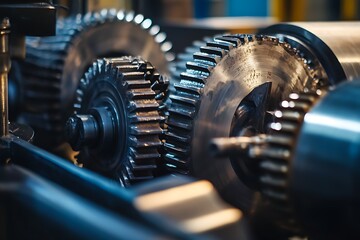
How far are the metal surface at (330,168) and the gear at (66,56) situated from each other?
35.5 inches

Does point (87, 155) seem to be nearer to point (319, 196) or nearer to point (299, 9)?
point (319, 196)

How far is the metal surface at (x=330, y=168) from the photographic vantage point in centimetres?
70

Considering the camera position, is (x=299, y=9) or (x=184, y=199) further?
(x=299, y=9)

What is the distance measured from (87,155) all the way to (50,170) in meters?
0.38

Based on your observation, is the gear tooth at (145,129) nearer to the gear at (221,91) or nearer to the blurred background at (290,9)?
the gear at (221,91)

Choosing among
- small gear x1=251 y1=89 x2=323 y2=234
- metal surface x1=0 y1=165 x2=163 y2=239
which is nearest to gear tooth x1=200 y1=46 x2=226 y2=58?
small gear x1=251 y1=89 x2=323 y2=234

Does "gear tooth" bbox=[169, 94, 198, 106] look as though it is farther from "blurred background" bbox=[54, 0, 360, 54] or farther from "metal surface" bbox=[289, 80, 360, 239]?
"blurred background" bbox=[54, 0, 360, 54]

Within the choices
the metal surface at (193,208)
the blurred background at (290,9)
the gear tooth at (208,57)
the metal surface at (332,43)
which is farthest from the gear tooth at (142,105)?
the blurred background at (290,9)

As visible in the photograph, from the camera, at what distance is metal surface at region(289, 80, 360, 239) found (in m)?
0.70

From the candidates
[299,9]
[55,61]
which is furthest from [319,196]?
[299,9]

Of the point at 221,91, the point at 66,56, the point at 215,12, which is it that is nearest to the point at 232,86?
the point at 221,91

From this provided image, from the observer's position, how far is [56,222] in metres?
0.65

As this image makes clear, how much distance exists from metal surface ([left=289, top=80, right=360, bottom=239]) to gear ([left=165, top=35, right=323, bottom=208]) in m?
0.30

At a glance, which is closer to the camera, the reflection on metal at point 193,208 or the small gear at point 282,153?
the reflection on metal at point 193,208
